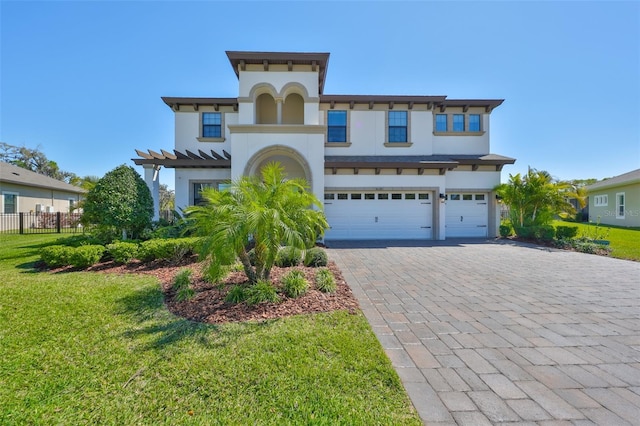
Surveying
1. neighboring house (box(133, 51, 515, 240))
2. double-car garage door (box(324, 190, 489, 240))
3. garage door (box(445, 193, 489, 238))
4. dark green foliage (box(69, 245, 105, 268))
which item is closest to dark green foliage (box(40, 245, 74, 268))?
dark green foliage (box(69, 245, 105, 268))

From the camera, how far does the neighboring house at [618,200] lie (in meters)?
19.3

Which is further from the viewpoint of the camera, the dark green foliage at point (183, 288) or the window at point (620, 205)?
the window at point (620, 205)

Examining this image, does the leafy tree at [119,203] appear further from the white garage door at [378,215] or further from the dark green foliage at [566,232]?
the dark green foliage at [566,232]

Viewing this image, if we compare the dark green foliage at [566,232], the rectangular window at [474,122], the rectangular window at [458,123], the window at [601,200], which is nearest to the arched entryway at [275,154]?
the rectangular window at [458,123]

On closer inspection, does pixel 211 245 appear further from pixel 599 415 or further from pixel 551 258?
pixel 551 258

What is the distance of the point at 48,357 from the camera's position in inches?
124

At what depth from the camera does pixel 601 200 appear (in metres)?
22.8

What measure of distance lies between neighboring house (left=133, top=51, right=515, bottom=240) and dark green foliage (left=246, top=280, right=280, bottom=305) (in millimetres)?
6826

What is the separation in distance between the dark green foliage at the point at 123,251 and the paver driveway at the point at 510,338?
6.06 metres

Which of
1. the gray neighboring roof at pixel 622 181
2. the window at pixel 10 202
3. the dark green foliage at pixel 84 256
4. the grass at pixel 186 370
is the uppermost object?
the gray neighboring roof at pixel 622 181

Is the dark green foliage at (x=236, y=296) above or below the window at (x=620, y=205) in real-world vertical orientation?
below

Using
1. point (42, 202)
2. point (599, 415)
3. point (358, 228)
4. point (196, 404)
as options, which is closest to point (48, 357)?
point (196, 404)

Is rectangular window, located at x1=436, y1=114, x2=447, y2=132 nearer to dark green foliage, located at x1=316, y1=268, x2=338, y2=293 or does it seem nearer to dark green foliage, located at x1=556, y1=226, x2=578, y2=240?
dark green foliage, located at x1=556, y1=226, x2=578, y2=240

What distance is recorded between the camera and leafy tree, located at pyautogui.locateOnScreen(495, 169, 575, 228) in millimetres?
12727
